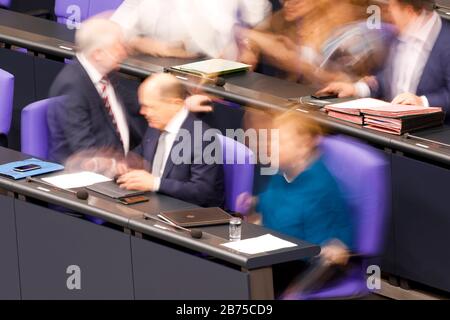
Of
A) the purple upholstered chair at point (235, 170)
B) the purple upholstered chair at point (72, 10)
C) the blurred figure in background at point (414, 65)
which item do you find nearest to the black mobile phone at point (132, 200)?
the purple upholstered chair at point (235, 170)

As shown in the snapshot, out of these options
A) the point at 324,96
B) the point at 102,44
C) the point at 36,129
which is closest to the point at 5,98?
the point at 36,129

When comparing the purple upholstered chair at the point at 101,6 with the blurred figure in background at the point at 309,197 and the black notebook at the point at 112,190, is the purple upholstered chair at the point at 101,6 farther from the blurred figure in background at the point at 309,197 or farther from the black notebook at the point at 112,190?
the blurred figure in background at the point at 309,197

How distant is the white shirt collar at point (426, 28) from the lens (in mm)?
6266

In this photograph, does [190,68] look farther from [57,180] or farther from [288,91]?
[57,180]

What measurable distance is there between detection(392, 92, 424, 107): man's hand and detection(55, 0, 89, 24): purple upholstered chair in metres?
2.62

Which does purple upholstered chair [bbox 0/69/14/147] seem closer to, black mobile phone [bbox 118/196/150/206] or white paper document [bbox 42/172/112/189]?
white paper document [bbox 42/172/112/189]

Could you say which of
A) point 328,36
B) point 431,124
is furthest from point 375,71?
point 431,124

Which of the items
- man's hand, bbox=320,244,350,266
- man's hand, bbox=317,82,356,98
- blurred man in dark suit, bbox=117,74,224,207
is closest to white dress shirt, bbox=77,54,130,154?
blurred man in dark suit, bbox=117,74,224,207

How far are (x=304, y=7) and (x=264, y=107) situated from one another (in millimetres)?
837

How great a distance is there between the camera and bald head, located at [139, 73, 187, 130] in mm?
5531

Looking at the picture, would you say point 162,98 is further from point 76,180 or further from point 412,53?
point 412,53

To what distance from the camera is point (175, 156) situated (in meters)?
5.54

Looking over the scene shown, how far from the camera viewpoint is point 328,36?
685cm

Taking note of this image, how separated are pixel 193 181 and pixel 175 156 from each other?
155mm
